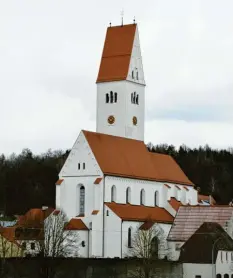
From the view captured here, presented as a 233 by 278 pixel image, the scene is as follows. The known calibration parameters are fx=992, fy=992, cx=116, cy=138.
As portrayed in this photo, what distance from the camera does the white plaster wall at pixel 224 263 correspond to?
3438 inches

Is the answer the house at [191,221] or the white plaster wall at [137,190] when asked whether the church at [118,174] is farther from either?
the house at [191,221]

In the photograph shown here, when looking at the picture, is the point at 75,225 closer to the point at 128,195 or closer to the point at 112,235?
the point at 112,235

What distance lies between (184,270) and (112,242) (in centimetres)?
702

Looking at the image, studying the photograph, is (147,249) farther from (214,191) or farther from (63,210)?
(214,191)

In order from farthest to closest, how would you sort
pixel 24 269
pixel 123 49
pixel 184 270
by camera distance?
pixel 123 49 → pixel 184 270 → pixel 24 269

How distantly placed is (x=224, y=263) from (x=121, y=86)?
909 inches

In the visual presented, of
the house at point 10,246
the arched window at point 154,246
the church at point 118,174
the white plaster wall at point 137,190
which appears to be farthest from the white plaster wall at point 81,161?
the arched window at point 154,246

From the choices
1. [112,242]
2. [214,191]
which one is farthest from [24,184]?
[112,242]

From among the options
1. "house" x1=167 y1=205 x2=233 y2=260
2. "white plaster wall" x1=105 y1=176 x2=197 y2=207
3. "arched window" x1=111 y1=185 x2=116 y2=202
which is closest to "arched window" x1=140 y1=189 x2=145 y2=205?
"white plaster wall" x1=105 y1=176 x2=197 y2=207

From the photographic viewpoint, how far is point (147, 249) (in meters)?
86.7

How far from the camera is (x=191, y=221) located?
317ft

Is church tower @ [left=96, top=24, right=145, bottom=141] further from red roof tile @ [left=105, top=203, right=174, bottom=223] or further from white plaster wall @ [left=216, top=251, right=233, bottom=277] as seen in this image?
white plaster wall @ [left=216, top=251, right=233, bottom=277]

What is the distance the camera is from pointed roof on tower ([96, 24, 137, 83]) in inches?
4023

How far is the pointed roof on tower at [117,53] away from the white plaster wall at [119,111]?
2.79 feet
